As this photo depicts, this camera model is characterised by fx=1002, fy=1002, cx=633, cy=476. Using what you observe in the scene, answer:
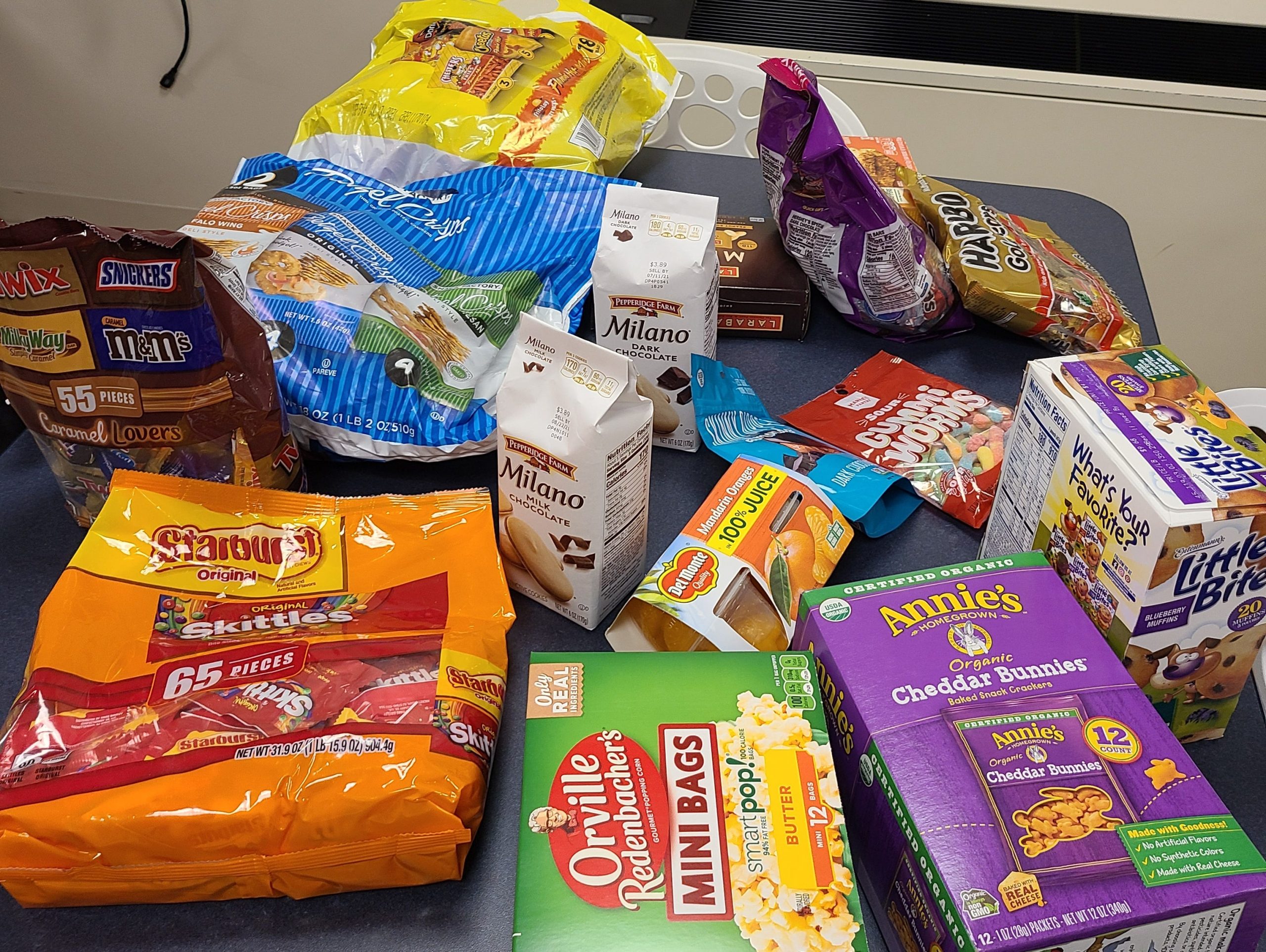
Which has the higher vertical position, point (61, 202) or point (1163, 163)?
point (1163, 163)

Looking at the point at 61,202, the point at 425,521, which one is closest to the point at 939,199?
the point at 425,521

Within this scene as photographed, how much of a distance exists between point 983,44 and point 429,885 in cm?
175

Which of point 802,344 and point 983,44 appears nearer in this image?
point 802,344

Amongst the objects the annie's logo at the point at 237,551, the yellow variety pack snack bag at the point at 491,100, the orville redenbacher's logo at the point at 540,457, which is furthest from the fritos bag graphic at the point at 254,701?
the yellow variety pack snack bag at the point at 491,100

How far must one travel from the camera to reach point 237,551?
854 millimetres

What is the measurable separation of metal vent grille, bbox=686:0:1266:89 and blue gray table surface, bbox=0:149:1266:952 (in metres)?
0.48

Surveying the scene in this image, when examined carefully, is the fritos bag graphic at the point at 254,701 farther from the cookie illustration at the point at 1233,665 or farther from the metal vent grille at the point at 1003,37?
the metal vent grille at the point at 1003,37

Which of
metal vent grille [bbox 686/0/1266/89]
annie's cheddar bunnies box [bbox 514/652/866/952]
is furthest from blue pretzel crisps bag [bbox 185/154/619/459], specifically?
metal vent grille [bbox 686/0/1266/89]

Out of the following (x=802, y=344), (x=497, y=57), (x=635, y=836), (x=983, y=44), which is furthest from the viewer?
(x=983, y=44)

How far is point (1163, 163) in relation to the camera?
6.16 ft

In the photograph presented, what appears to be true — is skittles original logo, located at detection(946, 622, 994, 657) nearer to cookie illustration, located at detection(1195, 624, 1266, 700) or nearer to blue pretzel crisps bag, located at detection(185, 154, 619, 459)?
cookie illustration, located at detection(1195, 624, 1266, 700)

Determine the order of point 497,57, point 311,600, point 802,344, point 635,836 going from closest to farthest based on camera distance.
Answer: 1. point 635,836
2. point 311,600
3. point 802,344
4. point 497,57

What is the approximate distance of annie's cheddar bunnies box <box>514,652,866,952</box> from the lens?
60 cm

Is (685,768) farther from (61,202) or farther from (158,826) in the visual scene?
(61,202)
